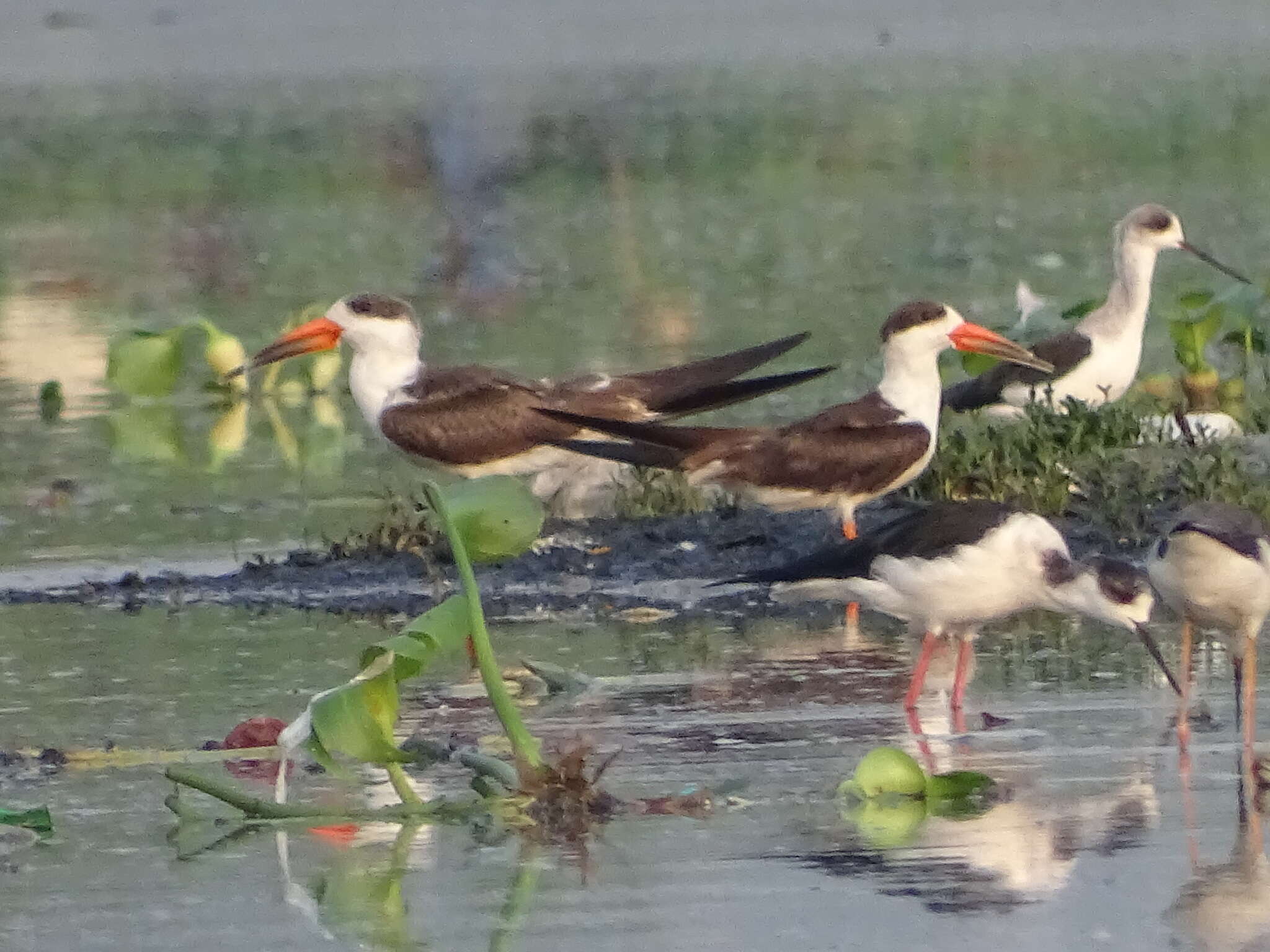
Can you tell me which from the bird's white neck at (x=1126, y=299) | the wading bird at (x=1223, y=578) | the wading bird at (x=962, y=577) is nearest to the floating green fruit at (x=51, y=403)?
the bird's white neck at (x=1126, y=299)

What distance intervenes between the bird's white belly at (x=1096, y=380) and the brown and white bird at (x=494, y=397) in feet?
4.44

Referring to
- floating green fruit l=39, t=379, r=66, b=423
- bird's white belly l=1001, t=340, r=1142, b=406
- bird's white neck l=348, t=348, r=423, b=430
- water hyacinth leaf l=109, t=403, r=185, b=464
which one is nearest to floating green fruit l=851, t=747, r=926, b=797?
bird's white neck l=348, t=348, r=423, b=430

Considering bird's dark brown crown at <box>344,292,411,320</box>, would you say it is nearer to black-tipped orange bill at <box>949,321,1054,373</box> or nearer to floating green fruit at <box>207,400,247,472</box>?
floating green fruit at <box>207,400,247,472</box>

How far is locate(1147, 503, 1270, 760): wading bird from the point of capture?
292 inches

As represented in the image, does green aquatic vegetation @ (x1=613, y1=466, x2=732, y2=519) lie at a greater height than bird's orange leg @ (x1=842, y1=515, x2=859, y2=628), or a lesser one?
greater

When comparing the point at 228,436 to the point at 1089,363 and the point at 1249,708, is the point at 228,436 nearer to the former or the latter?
the point at 1089,363

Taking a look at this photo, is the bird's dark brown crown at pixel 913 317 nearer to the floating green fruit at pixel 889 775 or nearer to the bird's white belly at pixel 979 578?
the bird's white belly at pixel 979 578

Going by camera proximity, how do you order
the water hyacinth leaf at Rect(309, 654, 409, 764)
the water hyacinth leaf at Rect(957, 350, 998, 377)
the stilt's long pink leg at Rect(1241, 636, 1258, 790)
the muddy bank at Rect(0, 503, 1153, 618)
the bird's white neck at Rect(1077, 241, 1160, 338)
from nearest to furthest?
the water hyacinth leaf at Rect(309, 654, 409, 764) → the stilt's long pink leg at Rect(1241, 636, 1258, 790) → the muddy bank at Rect(0, 503, 1153, 618) → the water hyacinth leaf at Rect(957, 350, 998, 377) → the bird's white neck at Rect(1077, 241, 1160, 338)

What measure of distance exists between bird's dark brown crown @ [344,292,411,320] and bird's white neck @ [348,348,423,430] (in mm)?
141

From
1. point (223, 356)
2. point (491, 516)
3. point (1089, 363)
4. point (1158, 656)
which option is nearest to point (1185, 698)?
point (1158, 656)

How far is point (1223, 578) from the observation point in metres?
7.48

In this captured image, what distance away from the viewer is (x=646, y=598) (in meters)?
9.91

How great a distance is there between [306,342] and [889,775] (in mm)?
6002

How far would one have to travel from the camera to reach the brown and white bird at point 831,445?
1041 centimetres
